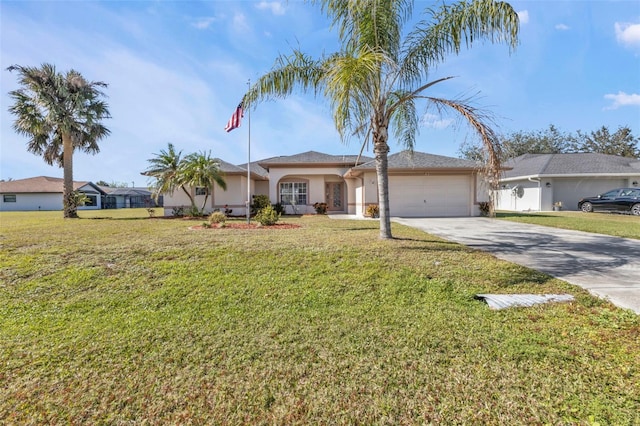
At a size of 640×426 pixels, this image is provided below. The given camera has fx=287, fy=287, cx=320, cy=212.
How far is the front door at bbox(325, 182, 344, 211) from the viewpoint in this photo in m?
21.9

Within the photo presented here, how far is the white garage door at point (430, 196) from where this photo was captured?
58.5ft

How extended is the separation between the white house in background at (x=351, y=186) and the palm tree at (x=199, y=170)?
7.41 ft

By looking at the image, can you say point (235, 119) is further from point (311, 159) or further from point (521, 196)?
point (521, 196)

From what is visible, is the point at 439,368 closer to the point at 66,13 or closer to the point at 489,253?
the point at 489,253

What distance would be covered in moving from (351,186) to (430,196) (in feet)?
18.7

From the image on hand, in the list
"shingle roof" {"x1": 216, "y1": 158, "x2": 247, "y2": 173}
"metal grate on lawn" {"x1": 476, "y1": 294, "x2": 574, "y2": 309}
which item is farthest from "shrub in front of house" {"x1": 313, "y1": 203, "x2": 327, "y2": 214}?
"metal grate on lawn" {"x1": 476, "y1": 294, "x2": 574, "y2": 309}

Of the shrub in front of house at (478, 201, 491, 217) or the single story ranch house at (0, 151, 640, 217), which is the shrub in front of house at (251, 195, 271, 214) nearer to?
the single story ranch house at (0, 151, 640, 217)

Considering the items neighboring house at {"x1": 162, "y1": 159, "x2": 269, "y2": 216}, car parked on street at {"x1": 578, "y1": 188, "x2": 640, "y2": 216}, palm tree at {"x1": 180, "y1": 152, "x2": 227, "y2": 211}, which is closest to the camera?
palm tree at {"x1": 180, "y1": 152, "x2": 227, "y2": 211}

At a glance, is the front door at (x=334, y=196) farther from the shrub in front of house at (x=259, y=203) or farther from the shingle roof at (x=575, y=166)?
the shingle roof at (x=575, y=166)

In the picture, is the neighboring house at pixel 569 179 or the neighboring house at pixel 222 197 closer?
the neighboring house at pixel 222 197

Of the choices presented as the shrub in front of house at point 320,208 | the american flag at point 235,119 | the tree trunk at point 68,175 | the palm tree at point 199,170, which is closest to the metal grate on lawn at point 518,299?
the american flag at point 235,119

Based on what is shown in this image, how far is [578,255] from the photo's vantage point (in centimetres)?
707

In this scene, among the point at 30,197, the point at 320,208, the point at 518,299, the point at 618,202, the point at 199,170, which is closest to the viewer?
the point at 518,299

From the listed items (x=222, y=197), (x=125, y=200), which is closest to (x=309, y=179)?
(x=222, y=197)
